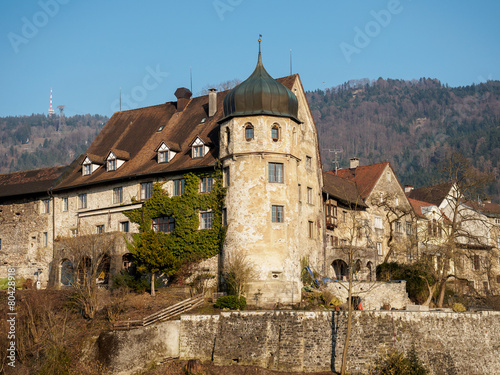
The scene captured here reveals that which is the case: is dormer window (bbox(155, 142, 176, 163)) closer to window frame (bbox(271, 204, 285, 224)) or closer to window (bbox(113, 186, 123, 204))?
window (bbox(113, 186, 123, 204))

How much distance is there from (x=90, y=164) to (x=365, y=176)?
1016 inches

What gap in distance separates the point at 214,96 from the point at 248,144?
997 cm

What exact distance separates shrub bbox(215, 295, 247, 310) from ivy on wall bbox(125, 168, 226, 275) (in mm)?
5257

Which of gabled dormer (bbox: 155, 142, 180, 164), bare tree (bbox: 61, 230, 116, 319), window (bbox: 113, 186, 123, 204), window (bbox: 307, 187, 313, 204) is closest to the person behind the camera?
bare tree (bbox: 61, 230, 116, 319)

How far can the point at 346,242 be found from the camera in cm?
6216

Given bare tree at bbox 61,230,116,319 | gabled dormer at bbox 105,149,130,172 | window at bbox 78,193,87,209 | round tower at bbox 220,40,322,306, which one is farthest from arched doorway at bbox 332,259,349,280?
window at bbox 78,193,87,209

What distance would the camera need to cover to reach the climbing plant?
4853cm

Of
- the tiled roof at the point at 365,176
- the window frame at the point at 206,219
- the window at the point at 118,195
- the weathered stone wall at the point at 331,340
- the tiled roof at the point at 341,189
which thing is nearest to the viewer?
the weathered stone wall at the point at 331,340

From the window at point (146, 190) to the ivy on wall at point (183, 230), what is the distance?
800mm

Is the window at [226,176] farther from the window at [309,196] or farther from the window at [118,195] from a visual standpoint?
the window at [118,195]

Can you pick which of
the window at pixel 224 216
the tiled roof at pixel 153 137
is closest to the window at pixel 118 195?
the tiled roof at pixel 153 137

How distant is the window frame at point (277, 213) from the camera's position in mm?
49062

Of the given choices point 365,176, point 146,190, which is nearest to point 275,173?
point 146,190

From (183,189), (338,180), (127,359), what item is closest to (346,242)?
(338,180)
